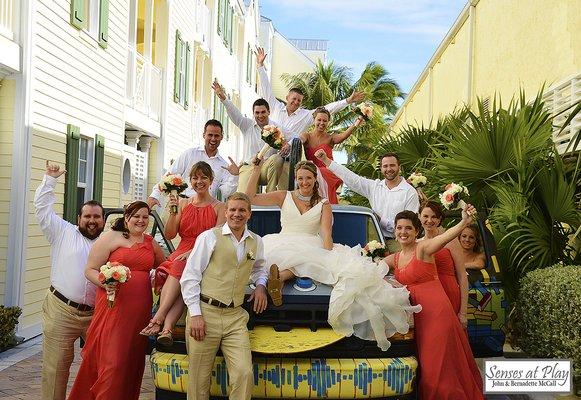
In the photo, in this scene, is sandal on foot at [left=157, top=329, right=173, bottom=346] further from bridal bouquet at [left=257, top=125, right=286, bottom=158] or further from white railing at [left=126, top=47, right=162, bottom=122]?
white railing at [left=126, top=47, right=162, bottom=122]

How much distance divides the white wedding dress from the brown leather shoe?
225mm

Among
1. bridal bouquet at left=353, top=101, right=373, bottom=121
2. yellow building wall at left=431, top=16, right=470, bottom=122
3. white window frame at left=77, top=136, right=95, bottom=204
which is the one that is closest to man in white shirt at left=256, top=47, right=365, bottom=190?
bridal bouquet at left=353, top=101, right=373, bottom=121

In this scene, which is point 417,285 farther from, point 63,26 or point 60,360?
point 63,26

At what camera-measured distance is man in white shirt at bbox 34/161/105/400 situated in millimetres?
6008

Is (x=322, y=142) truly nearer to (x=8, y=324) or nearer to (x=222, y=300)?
(x=222, y=300)

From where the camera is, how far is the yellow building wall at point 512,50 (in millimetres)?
13062

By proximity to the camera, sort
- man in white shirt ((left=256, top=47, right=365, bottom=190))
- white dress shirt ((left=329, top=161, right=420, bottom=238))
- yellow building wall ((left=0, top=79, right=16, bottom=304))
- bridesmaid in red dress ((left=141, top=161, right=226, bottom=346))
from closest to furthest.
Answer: bridesmaid in red dress ((left=141, top=161, right=226, bottom=346)) → white dress shirt ((left=329, top=161, right=420, bottom=238)) → man in white shirt ((left=256, top=47, right=365, bottom=190)) → yellow building wall ((left=0, top=79, right=16, bottom=304))

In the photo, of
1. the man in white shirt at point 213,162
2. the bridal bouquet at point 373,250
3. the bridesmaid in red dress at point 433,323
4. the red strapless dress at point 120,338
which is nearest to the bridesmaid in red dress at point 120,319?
the red strapless dress at point 120,338

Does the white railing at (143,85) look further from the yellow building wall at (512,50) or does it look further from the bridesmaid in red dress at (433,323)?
the bridesmaid in red dress at (433,323)

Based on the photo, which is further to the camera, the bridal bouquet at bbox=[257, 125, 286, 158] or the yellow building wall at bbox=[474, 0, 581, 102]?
the yellow building wall at bbox=[474, 0, 581, 102]

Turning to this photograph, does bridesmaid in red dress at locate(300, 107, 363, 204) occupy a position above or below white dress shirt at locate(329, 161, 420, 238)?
above

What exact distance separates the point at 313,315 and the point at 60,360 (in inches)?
84.6

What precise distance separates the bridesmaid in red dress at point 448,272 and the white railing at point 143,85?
36.5 feet

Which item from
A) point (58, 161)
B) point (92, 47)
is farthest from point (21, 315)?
point (92, 47)
